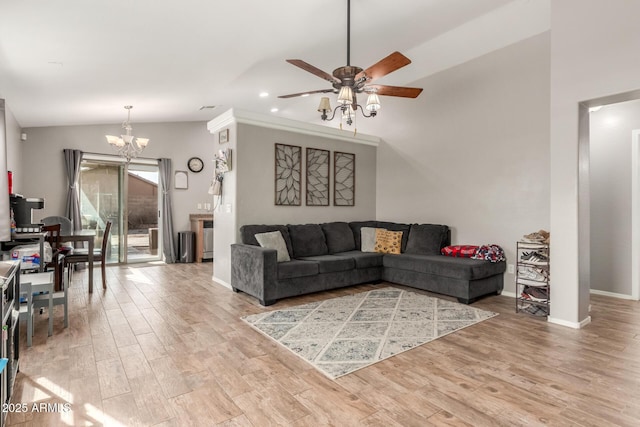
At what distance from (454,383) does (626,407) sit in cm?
93

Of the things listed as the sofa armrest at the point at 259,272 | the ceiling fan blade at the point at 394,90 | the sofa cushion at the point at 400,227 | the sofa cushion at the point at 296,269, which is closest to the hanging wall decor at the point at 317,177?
the sofa cushion at the point at 400,227

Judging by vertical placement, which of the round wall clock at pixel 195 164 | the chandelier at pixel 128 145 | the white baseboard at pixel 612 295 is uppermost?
the chandelier at pixel 128 145

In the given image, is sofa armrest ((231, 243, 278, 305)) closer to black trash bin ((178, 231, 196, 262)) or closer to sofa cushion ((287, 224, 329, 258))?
sofa cushion ((287, 224, 329, 258))

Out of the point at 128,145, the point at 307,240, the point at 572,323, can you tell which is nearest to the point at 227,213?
the point at 307,240

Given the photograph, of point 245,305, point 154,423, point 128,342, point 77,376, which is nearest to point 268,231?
point 245,305

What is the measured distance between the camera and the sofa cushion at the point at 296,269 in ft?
13.4

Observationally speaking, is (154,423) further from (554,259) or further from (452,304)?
(554,259)

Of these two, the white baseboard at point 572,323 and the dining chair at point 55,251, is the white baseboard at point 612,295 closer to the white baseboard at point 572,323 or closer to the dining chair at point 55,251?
the white baseboard at point 572,323

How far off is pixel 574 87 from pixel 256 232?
382 centimetres

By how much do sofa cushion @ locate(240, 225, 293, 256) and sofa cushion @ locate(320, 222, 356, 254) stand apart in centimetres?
72

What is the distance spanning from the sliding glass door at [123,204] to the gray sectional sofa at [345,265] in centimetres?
376

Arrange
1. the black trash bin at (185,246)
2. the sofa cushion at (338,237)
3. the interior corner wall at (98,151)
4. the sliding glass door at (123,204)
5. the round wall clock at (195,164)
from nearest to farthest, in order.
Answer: the sofa cushion at (338,237), the interior corner wall at (98,151), the sliding glass door at (123,204), the black trash bin at (185,246), the round wall clock at (195,164)

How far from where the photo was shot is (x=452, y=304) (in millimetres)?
4016

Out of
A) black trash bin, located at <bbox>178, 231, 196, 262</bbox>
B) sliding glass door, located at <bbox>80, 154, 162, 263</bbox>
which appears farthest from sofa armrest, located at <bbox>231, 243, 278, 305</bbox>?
sliding glass door, located at <bbox>80, 154, 162, 263</bbox>
